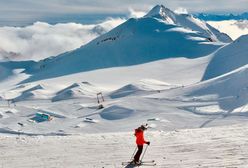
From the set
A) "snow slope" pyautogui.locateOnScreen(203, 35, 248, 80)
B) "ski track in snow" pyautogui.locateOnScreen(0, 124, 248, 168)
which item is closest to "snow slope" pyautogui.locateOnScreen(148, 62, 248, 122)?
"ski track in snow" pyautogui.locateOnScreen(0, 124, 248, 168)

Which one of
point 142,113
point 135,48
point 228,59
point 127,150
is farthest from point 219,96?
point 135,48

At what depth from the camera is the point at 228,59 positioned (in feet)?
388

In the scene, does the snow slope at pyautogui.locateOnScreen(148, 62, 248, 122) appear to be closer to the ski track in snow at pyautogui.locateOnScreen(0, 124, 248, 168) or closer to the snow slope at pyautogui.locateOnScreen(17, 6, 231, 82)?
the ski track in snow at pyautogui.locateOnScreen(0, 124, 248, 168)

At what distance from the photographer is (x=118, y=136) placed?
2700 cm

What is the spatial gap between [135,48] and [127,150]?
14593cm

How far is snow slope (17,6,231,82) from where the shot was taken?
516 feet

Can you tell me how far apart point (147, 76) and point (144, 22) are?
69.8 meters

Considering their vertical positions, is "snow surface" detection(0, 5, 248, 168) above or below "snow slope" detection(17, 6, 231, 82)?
below

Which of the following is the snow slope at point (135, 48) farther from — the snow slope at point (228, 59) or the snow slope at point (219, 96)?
the snow slope at point (219, 96)

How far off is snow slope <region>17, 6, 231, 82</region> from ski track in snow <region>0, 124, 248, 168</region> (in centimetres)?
12702

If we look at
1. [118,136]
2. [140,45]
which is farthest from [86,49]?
[118,136]

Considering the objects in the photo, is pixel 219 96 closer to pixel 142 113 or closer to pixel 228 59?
pixel 142 113

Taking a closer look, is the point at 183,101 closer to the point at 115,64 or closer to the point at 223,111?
the point at 223,111

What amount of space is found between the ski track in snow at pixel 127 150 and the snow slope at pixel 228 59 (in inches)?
3298
